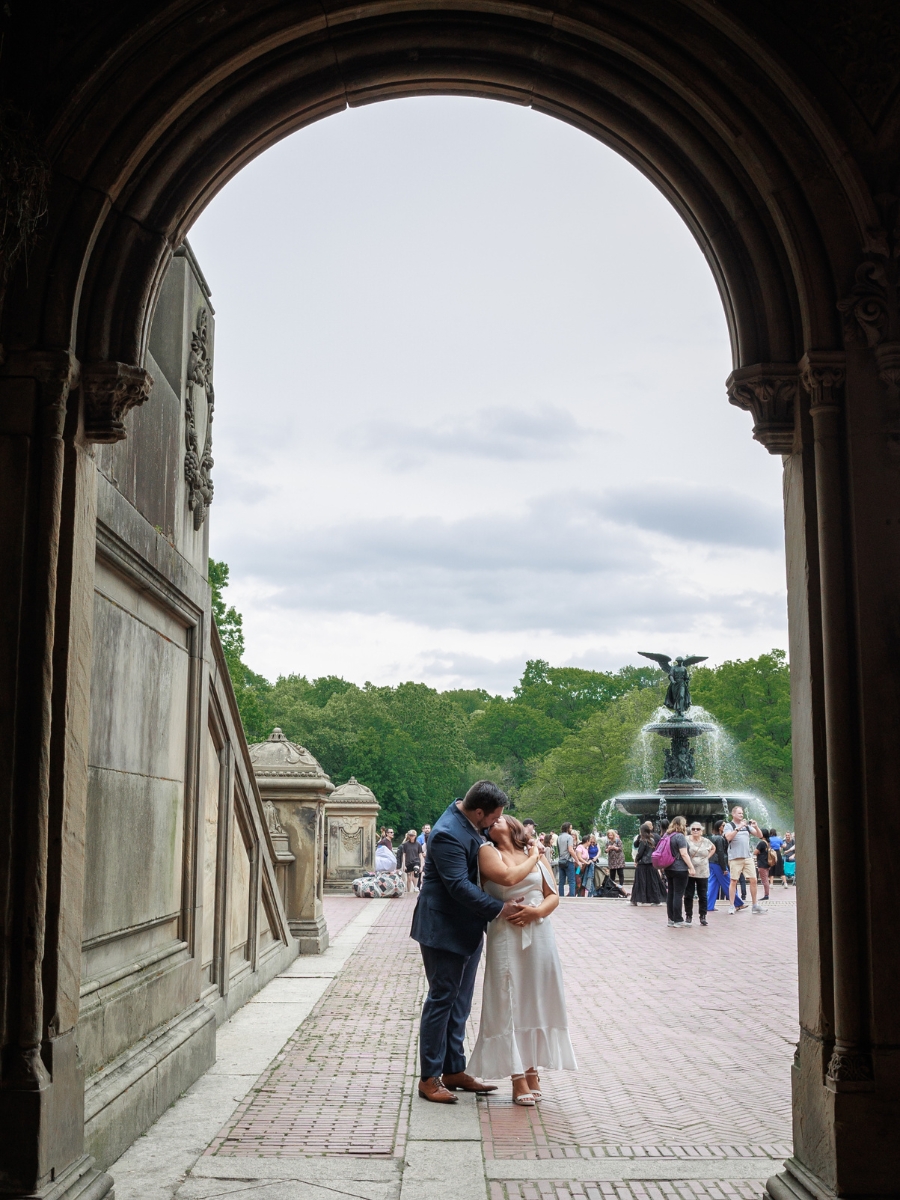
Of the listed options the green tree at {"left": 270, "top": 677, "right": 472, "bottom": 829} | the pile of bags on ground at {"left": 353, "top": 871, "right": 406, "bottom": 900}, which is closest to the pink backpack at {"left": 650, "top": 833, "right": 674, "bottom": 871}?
the pile of bags on ground at {"left": 353, "top": 871, "right": 406, "bottom": 900}

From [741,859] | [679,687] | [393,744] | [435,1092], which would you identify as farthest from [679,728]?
[393,744]

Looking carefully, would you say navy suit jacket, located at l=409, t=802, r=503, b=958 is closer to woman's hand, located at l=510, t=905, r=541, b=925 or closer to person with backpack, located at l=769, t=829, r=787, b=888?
woman's hand, located at l=510, t=905, r=541, b=925

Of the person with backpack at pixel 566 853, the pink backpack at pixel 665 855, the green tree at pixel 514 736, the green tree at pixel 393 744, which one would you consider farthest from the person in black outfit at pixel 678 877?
the green tree at pixel 514 736

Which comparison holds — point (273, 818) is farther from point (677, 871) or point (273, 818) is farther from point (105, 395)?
point (105, 395)

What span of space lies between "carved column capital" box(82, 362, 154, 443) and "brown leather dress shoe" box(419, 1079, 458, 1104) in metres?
3.91

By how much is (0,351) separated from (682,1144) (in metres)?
4.68

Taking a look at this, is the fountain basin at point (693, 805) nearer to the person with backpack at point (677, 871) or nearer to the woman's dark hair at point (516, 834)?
the person with backpack at point (677, 871)

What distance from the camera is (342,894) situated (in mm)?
26609

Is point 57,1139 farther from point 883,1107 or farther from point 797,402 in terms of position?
point 797,402

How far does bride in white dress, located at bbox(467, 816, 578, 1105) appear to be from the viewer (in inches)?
263

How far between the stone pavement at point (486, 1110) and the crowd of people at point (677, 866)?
2006 millimetres

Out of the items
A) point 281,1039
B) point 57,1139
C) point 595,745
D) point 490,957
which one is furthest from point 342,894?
point 595,745

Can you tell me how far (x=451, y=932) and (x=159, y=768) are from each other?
75.1 inches

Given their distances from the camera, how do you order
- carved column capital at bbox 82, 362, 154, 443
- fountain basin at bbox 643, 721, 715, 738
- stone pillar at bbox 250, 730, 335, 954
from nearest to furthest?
carved column capital at bbox 82, 362, 154, 443
stone pillar at bbox 250, 730, 335, 954
fountain basin at bbox 643, 721, 715, 738
